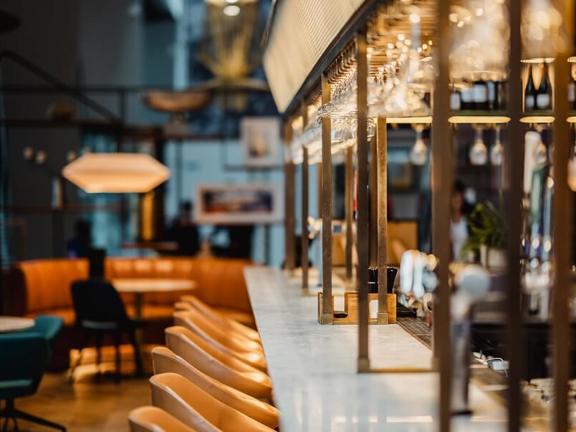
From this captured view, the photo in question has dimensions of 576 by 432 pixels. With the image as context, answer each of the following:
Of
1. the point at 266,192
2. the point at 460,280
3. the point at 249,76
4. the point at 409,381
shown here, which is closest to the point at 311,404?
the point at 409,381

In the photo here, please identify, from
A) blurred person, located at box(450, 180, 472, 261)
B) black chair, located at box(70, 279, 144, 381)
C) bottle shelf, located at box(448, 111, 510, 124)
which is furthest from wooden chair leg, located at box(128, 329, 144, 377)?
bottle shelf, located at box(448, 111, 510, 124)

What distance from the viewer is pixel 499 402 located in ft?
8.16

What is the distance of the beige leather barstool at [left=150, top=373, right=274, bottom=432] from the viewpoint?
2879 mm

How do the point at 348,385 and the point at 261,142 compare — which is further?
the point at 261,142

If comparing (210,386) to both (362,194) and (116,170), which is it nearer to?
(362,194)

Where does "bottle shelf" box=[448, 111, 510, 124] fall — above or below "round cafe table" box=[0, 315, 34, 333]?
above

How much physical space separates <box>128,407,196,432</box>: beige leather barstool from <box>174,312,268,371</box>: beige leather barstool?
172 cm

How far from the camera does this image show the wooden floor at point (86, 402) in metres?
6.46

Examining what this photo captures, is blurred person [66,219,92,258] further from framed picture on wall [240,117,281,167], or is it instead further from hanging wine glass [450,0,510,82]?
hanging wine glass [450,0,510,82]

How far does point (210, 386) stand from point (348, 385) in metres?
0.94

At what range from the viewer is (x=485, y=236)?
625 centimetres

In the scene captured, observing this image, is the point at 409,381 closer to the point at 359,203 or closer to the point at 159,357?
the point at 359,203

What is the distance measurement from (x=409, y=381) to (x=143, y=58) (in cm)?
1301

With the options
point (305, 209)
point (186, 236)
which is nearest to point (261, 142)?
point (186, 236)
